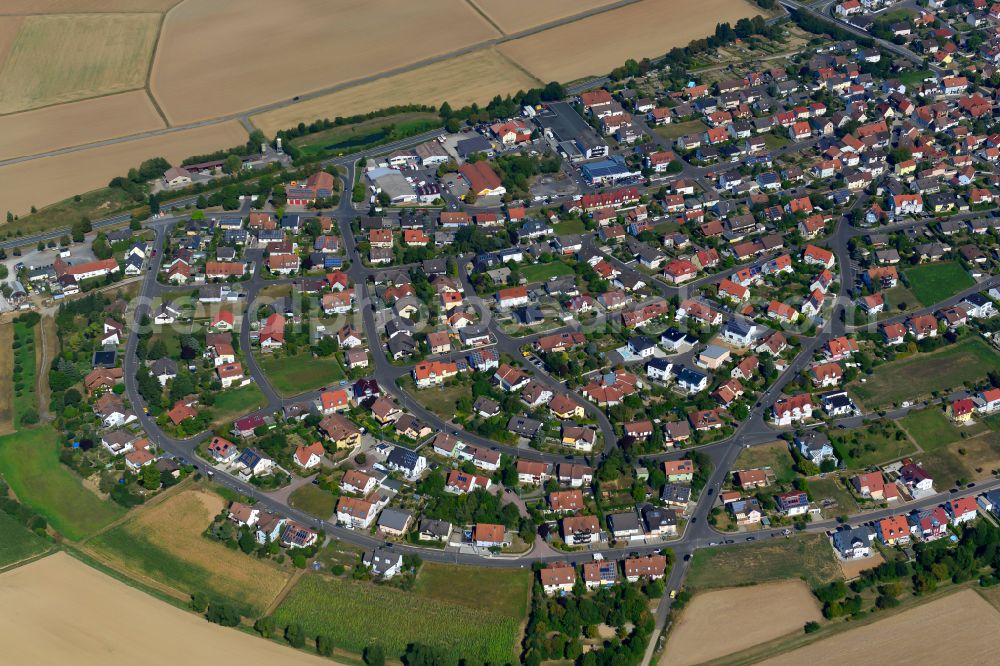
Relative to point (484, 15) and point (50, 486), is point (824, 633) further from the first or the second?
point (484, 15)

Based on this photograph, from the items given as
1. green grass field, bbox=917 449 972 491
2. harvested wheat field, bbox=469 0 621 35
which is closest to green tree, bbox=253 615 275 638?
green grass field, bbox=917 449 972 491

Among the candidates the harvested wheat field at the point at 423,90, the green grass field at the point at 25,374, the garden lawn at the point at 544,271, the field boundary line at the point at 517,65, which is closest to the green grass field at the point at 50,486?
the green grass field at the point at 25,374

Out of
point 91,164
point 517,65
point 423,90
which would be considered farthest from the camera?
point 517,65

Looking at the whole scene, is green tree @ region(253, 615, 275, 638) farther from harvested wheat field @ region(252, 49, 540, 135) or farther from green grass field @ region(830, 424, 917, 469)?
harvested wheat field @ region(252, 49, 540, 135)

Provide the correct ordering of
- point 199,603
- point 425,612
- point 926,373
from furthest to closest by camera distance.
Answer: point 926,373
point 199,603
point 425,612

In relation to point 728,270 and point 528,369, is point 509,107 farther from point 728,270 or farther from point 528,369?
point 528,369

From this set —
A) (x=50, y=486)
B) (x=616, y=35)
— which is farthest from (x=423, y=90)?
(x=50, y=486)

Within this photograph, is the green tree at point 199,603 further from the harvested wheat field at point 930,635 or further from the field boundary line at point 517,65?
the field boundary line at point 517,65
